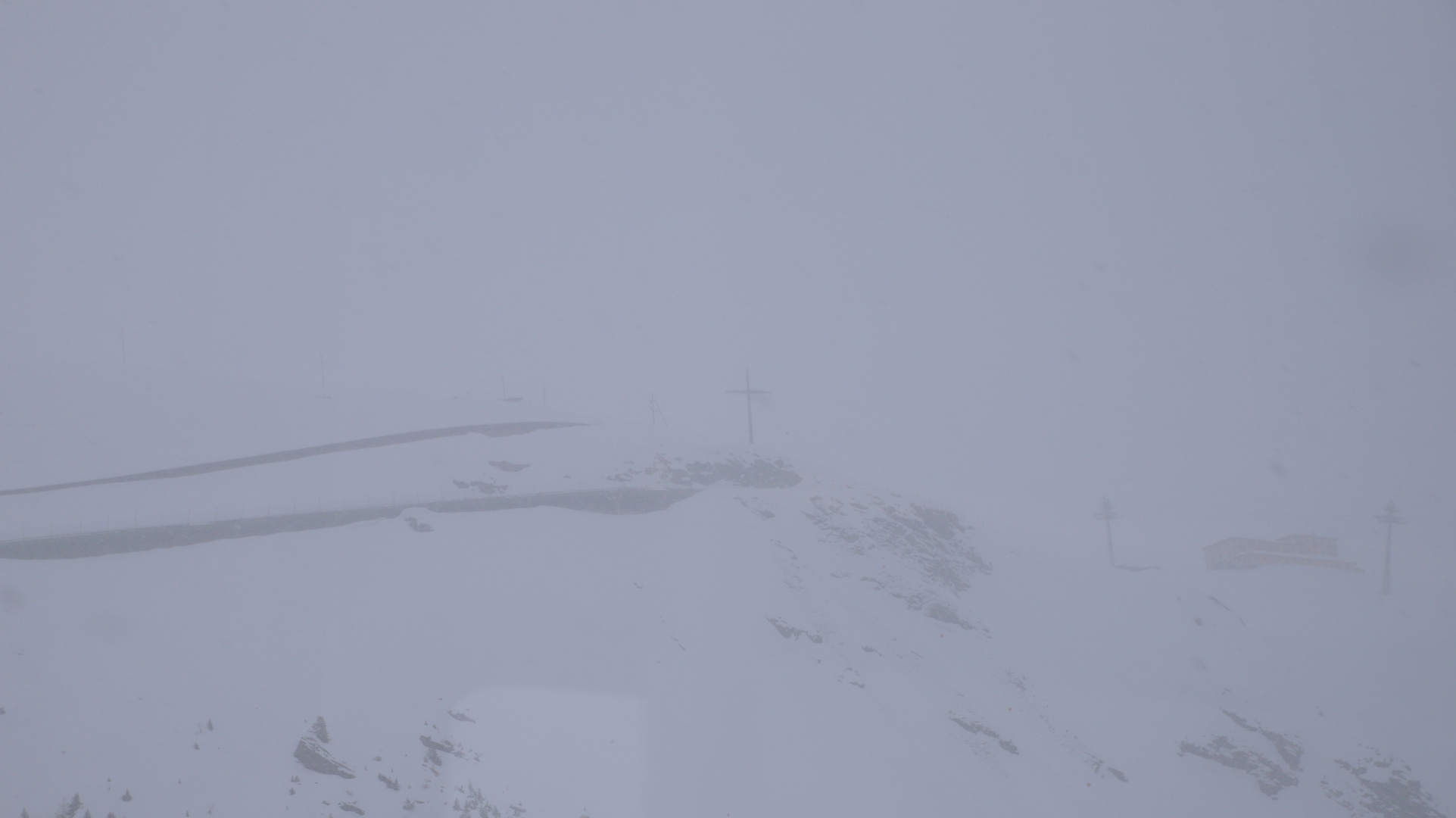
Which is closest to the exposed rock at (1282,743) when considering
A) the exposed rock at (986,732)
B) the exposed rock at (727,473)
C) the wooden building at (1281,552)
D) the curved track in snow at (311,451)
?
the exposed rock at (986,732)

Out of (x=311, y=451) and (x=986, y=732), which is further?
(x=311, y=451)

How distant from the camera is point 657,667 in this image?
771 inches

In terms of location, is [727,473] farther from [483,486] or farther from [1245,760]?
[1245,760]

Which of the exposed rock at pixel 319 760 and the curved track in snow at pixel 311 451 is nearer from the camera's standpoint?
the exposed rock at pixel 319 760

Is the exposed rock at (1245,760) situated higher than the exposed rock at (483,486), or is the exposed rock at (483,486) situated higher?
the exposed rock at (483,486)

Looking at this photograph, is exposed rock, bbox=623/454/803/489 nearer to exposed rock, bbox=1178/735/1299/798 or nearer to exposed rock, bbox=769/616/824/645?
exposed rock, bbox=769/616/824/645

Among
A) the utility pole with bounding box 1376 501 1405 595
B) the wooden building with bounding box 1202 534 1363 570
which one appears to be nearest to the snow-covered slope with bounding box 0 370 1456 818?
the utility pole with bounding box 1376 501 1405 595

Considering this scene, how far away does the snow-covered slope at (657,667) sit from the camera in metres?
13.1

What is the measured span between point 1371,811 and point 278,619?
32.6 metres

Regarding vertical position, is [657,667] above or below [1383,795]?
above

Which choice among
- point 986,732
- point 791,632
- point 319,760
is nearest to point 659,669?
point 791,632

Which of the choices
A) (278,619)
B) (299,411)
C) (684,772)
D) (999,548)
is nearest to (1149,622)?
(999,548)

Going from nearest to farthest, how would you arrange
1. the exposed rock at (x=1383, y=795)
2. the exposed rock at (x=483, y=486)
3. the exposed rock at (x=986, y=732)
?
the exposed rock at (x=986, y=732) → the exposed rock at (x=1383, y=795) → the exposed rock at (x=483, y=486)

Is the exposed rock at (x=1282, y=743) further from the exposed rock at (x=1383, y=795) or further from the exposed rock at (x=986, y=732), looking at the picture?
the exposed rock at (x=986, y=732)
